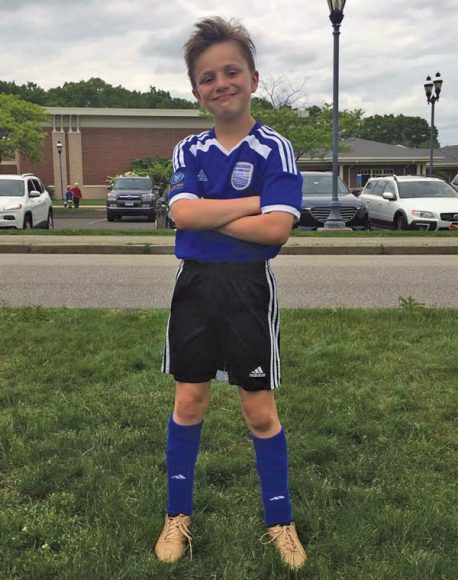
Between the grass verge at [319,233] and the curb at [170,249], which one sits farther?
the grass verge at [319,233]

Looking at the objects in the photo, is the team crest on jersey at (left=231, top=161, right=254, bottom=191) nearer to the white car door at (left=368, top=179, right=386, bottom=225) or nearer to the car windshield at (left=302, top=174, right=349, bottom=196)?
the car windshield at (left=302, top=174, right=349, bottom=196)

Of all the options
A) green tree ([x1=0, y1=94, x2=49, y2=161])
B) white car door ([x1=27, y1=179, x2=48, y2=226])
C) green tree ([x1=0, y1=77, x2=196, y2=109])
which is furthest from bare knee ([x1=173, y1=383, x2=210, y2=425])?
green tree ([x1=0, y1=77, x2=196, y2=109])

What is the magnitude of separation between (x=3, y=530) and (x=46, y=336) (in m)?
2.84

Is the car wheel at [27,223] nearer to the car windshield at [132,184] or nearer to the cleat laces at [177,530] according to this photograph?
the car windshield at [132,184]

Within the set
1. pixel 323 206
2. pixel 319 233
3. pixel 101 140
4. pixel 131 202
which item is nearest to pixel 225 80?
pixel 319 233

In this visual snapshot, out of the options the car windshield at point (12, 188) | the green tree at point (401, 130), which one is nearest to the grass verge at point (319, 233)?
the car windshield at point (12, 188)

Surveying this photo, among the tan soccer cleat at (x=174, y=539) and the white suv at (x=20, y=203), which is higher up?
the white suv at (x=20, y=203)

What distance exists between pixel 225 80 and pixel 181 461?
1.40 meters

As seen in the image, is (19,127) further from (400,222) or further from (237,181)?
(237,181)

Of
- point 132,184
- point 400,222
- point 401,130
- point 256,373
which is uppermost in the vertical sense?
point 401,130

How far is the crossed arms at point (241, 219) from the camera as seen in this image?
2055 mm

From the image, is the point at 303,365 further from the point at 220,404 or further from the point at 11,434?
the point at 11,434

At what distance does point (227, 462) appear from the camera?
2965 mm

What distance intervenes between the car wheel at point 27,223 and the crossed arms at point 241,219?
15019mm
